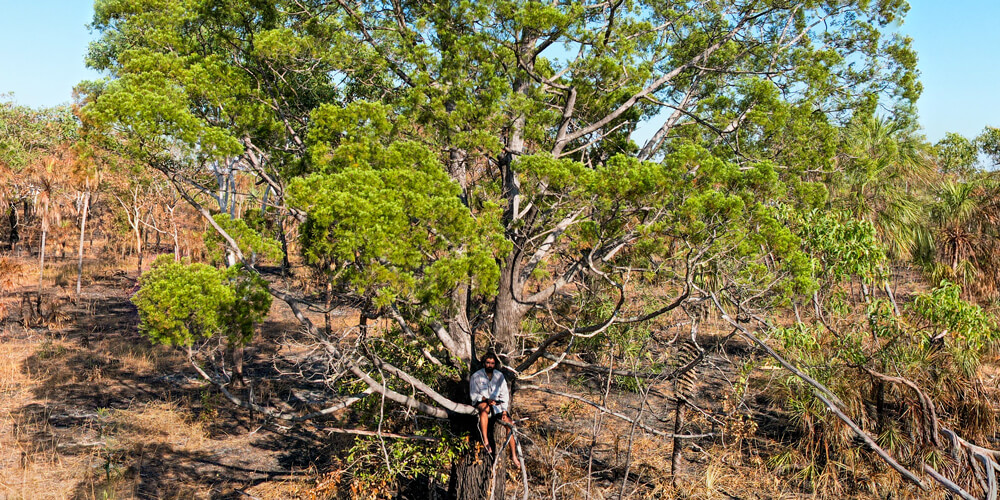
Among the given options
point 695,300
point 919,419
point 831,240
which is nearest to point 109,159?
point 695,300

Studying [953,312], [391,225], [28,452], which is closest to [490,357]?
[391,225]

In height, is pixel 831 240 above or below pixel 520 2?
below

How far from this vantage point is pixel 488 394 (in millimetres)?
7824

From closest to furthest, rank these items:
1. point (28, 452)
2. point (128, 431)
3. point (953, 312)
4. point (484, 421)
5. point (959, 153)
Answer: point (953, 312)
point (484, 421)
point (28, 452)
point (128, 431)
point (959, 153)

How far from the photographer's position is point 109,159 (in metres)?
11.2

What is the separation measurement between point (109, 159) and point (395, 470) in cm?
754

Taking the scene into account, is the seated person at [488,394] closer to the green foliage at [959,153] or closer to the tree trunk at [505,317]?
the tree trunk at [505,317]

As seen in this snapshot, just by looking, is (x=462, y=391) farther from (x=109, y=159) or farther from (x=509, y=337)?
(x=109, y=159)

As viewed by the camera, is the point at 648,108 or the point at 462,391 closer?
the point at 462,391

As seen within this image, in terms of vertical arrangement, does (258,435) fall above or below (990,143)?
below

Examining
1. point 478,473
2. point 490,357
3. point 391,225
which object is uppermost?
point 391,225

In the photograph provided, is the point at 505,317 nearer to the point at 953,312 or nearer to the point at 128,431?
the point at 953,312

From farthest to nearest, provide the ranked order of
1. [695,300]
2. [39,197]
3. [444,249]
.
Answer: [39,197], [695,300], [444,249]

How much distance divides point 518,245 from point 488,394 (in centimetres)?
182
